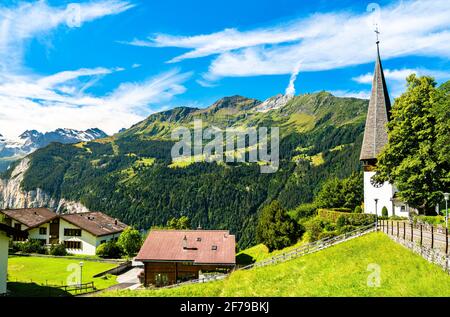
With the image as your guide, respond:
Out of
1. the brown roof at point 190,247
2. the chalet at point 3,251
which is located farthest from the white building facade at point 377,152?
the chalet at point 3,251

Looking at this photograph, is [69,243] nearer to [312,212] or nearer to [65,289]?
[65,289]

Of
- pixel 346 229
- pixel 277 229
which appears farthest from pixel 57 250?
pixel 346 229

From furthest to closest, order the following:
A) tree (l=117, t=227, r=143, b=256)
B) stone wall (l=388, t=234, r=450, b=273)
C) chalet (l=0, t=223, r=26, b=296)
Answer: tree (l=117, t=227, r=143, b=256) → chalet (l=0, t=223, r=26, b=296) → stone wall (l=388, t=234, r=450, b=273)

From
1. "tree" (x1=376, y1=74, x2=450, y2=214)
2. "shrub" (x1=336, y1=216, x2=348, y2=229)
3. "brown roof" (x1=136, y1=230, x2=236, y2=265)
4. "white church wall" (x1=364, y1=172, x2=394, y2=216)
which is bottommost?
"brown roof" (x1=136, y1=230, x2=236, y2=265)

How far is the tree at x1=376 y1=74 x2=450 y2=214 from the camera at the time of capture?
1276 inches

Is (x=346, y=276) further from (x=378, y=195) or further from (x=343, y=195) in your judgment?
(x=343, y=195)

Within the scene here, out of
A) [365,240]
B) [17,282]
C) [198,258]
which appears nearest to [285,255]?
[365,240]

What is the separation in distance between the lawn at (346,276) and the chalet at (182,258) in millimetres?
12479

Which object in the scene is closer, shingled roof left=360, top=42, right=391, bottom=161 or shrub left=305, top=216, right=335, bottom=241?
shrub left=305, top=216, right=335, bottom=241

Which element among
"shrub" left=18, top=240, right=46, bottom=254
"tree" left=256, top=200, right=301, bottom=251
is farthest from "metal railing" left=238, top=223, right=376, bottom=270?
"shrub" left=18, top=240, right=46, bottom=254

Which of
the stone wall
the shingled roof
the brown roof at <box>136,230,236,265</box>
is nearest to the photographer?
the stone wall

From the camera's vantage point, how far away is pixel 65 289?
115 ft

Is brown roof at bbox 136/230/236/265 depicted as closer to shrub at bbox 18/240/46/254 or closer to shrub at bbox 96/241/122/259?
shrub at bbox 96/241/122/259

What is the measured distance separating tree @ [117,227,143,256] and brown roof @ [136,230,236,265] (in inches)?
549
